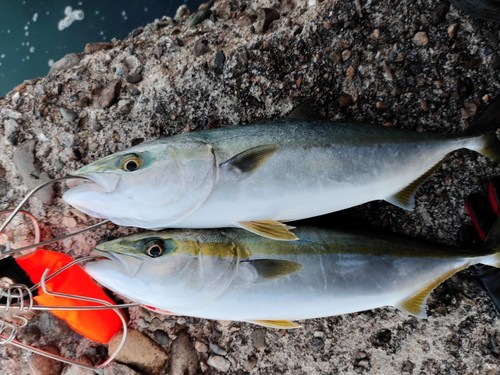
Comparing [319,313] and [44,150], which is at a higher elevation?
[44,150]

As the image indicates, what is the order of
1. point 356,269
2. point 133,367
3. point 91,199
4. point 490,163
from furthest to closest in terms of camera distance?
point 133,367, point 490,163, point 356,269, point 91,199

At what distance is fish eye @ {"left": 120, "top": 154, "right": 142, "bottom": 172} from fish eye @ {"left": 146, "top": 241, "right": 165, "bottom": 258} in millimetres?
367

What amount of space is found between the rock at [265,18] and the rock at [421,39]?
82 centimetres

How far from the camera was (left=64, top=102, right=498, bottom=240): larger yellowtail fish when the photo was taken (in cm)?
208

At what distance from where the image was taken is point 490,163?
8.30 ft

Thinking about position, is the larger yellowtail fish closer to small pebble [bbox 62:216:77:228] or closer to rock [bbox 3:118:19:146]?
small pebble [bbox 62:216:77:228]

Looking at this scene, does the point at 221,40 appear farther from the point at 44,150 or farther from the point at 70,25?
the point at 70,25

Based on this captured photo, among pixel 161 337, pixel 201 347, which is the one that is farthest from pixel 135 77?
pixel 201 347

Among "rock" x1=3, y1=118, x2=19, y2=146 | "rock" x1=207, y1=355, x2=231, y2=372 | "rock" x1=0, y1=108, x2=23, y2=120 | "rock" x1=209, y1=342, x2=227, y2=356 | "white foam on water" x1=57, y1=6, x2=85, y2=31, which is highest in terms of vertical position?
"white foam on water" x1=57, y1=6, x2=85, y2=31

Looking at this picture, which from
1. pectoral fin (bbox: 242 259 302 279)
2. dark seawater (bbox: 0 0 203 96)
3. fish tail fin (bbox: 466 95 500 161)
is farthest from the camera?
dark seawater (bbox: 0 0 203 96)

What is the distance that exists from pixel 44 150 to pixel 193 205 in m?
1.32

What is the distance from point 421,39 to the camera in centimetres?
258

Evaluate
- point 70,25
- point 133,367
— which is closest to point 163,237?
point 133,367

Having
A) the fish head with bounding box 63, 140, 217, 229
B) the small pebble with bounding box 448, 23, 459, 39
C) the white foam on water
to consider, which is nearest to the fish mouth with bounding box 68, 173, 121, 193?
the fish head with bounding box 63, 140, 217, 229
